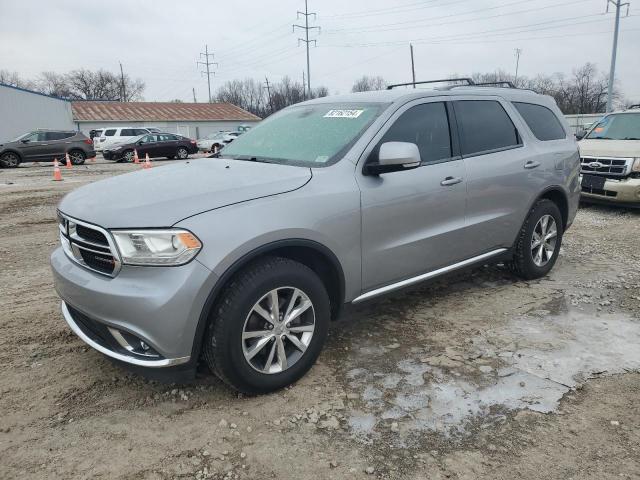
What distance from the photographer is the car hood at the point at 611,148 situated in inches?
319

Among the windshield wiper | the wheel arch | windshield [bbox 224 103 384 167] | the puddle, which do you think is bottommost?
the puddle

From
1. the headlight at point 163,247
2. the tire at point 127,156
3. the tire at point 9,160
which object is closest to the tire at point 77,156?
the tire at point 127,156

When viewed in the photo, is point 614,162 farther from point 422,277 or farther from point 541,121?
point 422,277

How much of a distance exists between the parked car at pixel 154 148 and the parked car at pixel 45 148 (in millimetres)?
1308

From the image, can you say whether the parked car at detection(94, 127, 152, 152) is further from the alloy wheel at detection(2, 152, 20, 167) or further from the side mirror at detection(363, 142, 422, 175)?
the side mirror at detection(363, 142, 422, 175)

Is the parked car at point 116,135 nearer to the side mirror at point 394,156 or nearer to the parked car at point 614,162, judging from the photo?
the parked car at point 614,162

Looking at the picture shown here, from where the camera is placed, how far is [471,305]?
4367 mm

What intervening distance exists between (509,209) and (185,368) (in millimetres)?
3137

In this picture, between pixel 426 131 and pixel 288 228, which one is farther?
pixel 426 131

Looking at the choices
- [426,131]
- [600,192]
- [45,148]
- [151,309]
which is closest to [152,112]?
[45,148]

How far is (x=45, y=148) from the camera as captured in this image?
20641 mm

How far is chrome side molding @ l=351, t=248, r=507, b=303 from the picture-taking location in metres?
3.40

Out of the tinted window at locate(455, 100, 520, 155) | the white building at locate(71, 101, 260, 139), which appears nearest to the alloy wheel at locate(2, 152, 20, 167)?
the tinted window at locate(455, 100, 520, 155)

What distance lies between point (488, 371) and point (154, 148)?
22.8m
